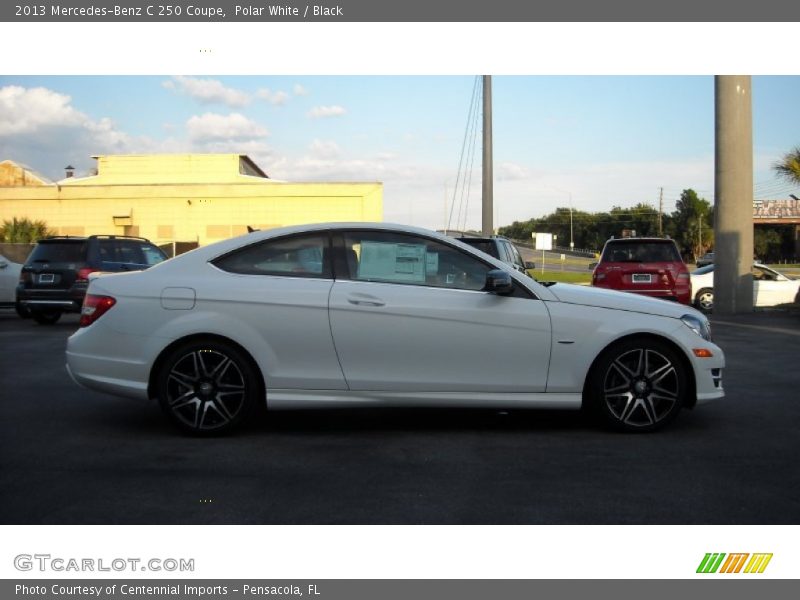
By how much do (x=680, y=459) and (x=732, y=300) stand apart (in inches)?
601

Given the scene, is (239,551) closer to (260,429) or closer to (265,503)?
(265,503)

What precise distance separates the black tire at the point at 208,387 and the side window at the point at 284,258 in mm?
599

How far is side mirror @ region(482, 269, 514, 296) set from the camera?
6031 millimetres

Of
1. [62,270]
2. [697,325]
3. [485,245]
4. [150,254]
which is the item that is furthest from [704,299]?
[697,325]

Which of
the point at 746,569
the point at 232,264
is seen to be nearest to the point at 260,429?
the point at 232,264

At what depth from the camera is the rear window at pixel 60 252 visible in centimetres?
1638

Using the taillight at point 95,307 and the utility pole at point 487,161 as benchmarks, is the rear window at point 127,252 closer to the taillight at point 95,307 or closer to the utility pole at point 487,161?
the utility pole at point 487,161

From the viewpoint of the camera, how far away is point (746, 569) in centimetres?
373

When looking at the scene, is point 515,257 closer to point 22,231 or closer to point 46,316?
point 46,316

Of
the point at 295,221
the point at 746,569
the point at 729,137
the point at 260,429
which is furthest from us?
the point at 295,221

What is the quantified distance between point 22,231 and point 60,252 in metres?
31.1

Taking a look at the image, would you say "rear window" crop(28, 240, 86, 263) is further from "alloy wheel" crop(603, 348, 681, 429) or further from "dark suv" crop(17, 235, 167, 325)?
"alloy wheel" crop(603, 348, 681, 429)

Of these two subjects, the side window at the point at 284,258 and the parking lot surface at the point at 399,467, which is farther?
the side window at the point at 284,258

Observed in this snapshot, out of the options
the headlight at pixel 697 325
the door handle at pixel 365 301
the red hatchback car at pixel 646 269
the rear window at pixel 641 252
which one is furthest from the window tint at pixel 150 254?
the headlight at pixel 697 325
